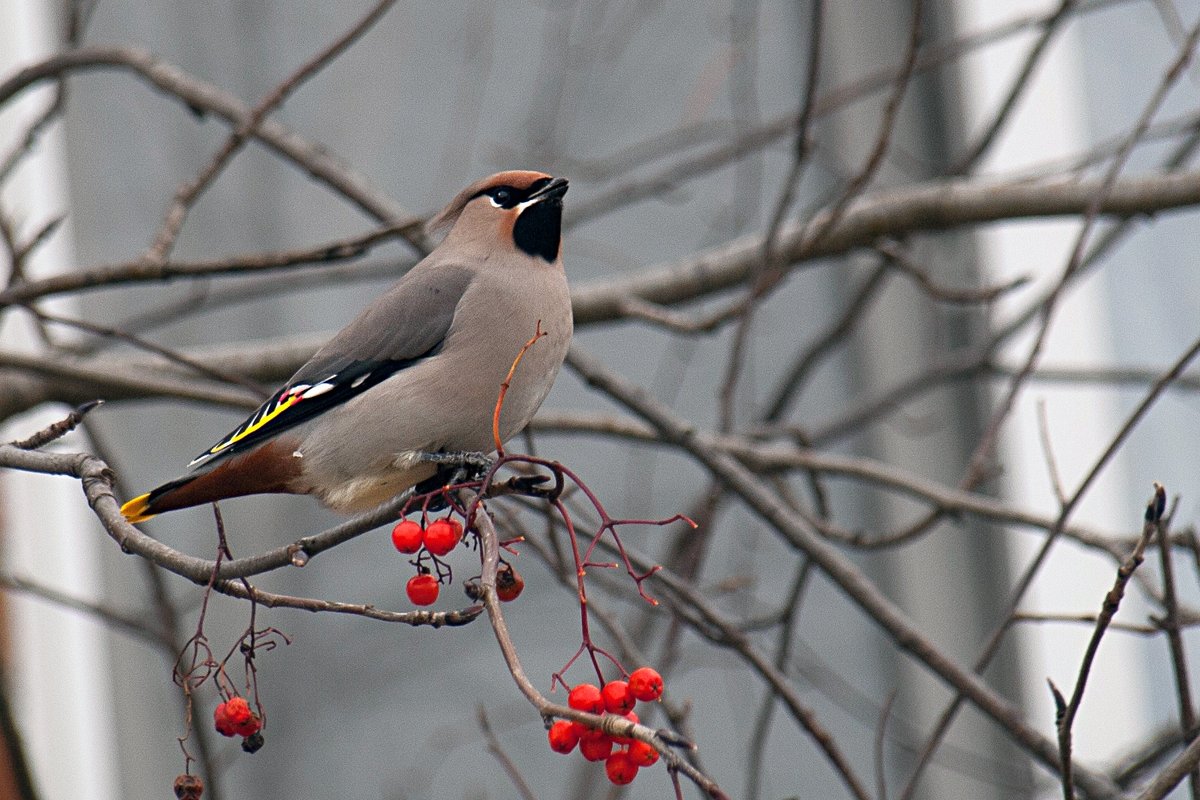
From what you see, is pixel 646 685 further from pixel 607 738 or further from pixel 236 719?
pixel 236 719

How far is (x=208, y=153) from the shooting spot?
196 inches

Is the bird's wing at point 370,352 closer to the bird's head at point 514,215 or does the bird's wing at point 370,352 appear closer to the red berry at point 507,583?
the bird's head at point 514,215

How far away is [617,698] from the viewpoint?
132cm

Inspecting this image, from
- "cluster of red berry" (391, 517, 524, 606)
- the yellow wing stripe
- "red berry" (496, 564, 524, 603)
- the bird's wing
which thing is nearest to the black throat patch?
the bird's wing

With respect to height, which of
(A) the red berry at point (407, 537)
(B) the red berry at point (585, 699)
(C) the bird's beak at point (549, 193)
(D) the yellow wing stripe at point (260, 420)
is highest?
(C) the bird's beak at point (549, 193)

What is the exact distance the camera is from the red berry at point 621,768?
1.30 meters

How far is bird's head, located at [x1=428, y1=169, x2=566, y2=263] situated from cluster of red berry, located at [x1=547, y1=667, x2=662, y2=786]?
1.21 metres

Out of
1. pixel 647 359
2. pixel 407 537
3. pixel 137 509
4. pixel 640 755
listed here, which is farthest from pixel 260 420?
pixel 647 359

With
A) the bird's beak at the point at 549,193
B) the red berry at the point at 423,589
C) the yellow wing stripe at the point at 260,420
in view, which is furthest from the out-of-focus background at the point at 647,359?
the red berry at the point at 423,589

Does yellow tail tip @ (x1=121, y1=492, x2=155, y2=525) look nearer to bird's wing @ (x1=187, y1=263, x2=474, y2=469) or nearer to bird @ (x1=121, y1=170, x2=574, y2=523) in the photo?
bird @ (x1=121, y1=170, x2=574, y2=523)

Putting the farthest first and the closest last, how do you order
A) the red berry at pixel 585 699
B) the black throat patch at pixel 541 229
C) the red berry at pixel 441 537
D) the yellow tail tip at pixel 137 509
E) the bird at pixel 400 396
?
1. the black throat patch at pixel 541 229
2. the bird at pixel 400 396
3. the yellow tail tip at pixel 137 509
4. the red berry at pixel 441 537
5. the red berry at pixel 585 699

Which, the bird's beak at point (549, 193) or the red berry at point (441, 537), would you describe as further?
the bird's beak at point (549, 193)

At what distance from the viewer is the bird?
2.03 metres

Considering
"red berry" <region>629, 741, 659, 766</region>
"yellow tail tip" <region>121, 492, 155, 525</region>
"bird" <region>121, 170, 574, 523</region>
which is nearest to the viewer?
"red berry" <region>629, 741, 659, 766</region>
